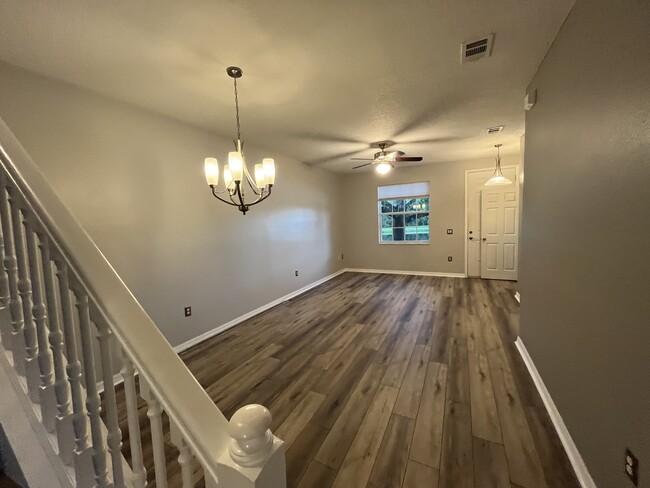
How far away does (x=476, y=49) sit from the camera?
1.98m

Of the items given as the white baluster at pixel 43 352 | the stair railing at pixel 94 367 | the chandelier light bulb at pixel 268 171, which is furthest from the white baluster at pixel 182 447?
the chandelier light bulb at pixel 268 171

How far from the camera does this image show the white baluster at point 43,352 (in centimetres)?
88

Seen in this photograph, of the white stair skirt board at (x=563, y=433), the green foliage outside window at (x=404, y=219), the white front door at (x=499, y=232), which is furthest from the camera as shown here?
the green foliage outside window at (x=404, y=219)

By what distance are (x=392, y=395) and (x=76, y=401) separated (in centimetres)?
196

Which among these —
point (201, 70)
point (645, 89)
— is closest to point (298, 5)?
point (201, 70)

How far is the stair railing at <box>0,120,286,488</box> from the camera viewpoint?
614 millimetres

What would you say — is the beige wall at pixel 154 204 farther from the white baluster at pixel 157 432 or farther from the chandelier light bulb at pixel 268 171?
the white baluster at pixel 157 432

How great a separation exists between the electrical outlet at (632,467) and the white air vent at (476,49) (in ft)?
7.86

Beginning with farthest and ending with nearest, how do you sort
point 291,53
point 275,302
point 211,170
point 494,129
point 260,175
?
1. point 275,302
2. point 494,129
3. point 260,175
4. point 211,170
5. point 291,53

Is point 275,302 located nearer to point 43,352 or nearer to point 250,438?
point 43,352

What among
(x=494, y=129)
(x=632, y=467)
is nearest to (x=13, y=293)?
(x=632, y=467)

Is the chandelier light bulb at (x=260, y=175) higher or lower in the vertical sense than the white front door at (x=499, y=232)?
higher

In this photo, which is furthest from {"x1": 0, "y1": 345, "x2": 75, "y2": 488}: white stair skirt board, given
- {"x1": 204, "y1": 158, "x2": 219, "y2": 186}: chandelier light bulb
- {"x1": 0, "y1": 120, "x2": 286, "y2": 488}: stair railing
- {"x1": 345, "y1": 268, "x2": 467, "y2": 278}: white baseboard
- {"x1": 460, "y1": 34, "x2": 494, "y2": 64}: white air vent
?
{"x1": 345, "y1": 268, "x2": 467, "y2": 278}: white baseboard

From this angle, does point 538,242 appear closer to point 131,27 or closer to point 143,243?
point 131,27
